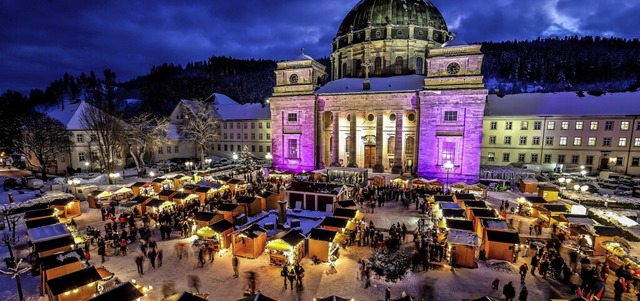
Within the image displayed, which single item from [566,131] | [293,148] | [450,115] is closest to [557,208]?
[450,115]

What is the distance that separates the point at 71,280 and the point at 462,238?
17.3 meters

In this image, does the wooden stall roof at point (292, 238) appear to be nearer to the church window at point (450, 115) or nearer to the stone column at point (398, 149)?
the stone column at point (398, 149)

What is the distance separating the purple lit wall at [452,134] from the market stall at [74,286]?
30.8 meters

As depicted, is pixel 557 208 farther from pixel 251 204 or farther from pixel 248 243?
pixel 251 204

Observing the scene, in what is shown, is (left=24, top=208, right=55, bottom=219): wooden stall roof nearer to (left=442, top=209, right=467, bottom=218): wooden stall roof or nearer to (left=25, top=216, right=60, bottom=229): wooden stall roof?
(left=25, top=216, right=60, bottom=229): wooden stall roof

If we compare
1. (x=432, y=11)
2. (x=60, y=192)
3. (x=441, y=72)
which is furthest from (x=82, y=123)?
→ (x=432, y=11)

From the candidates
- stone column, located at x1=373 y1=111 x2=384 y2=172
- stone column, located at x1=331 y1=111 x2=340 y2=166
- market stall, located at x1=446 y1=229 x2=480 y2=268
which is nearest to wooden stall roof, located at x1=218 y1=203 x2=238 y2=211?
market stall, located at x1=446 y1=229 x2=480 y2=268

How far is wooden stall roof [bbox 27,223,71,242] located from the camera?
16.1m

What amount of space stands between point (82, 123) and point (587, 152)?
63422 mm

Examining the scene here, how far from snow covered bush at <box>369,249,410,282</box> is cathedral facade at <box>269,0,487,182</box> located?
20033 mm

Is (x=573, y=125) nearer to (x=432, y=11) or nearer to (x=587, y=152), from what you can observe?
(x=587, y=152)

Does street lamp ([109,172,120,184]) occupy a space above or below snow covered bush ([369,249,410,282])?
above

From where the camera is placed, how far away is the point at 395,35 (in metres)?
40.9

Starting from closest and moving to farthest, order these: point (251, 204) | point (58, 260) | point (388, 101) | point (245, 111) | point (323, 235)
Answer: point (58, 260) → point (323, 235) → point (251, 204) → point (388, 101) → point (245, 111)
